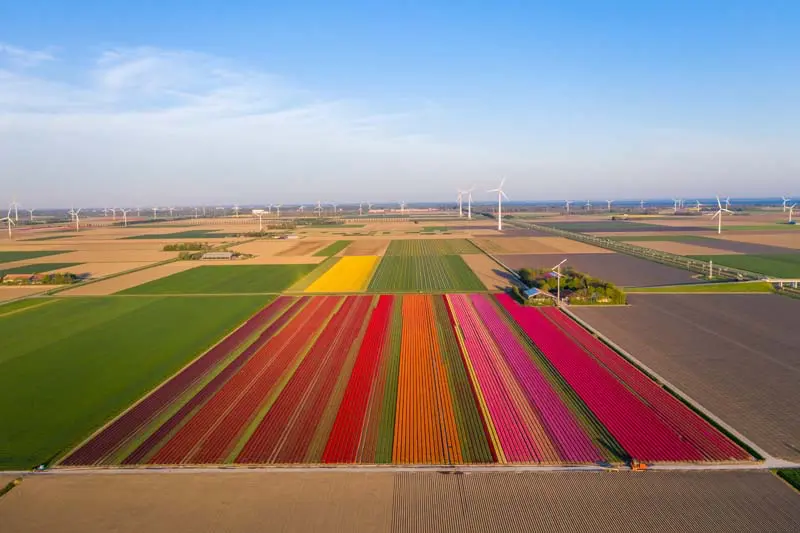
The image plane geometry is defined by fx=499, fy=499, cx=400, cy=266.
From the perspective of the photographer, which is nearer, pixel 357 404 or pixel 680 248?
pixel 357 404

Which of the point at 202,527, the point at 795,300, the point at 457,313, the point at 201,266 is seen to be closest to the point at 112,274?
the point at 201,266

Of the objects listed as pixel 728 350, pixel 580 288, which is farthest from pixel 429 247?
pixel 728 350

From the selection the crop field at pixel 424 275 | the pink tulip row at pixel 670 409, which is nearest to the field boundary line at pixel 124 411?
the crop field at pixel 424 275

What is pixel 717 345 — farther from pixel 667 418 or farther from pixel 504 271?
pixel 504 271

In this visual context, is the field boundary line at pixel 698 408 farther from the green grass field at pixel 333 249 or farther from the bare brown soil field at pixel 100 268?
the bare brown soil field at pixel 100 268

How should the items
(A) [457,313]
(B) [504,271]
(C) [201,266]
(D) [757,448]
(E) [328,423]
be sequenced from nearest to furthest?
(D) [757,448]
(E) [328,423]
(A) [457,313]
(B) [504,271]
(C) [201,266]

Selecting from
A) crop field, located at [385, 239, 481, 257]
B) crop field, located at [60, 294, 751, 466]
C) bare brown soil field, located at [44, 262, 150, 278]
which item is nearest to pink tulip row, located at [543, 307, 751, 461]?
crop field, located at [60, 294, 751, 466]

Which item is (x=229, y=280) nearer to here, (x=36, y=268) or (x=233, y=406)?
(x=36, y=268)

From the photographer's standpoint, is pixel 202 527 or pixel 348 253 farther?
pixel 348 253
